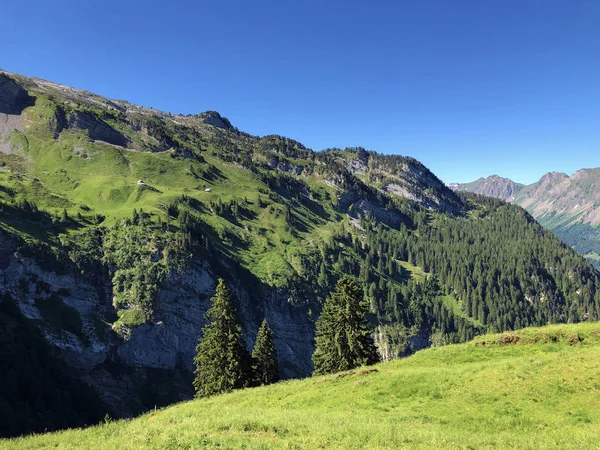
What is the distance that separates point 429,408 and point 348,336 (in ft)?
101

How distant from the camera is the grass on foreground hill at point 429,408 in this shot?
15562 millimetres

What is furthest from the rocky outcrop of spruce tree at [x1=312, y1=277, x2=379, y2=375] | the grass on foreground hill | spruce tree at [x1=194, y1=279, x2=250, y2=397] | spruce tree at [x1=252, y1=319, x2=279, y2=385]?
the grass on foreground hill

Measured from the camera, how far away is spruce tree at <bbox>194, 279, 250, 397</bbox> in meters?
49.5

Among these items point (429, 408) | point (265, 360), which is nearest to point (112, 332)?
point (265, 360)

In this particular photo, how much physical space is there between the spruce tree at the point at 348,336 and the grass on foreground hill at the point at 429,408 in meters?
17.8

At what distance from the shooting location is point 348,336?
2122 inches

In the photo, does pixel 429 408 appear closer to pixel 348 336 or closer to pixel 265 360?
pixel 348 336

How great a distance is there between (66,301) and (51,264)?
14.1 metres

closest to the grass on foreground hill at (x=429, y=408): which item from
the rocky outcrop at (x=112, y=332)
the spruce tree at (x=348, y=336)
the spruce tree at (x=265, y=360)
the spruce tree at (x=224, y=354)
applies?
the spruce tree at (x=224, y=354)

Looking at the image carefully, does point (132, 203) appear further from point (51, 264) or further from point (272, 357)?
point (272, 357)

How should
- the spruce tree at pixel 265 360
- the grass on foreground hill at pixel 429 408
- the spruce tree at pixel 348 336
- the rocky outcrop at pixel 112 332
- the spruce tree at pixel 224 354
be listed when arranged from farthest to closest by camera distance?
1. the rocky outcrop at pixel 112 332
2. the spruce tree at pixel 265 360
3. the spruce tree at pixel 348 336
4. the spruce tree at pixel 224 354
5. the grass on foreground hill at pixel 429 408

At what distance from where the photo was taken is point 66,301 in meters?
110

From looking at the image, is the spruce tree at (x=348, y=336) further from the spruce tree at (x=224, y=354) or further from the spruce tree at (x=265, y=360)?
the spruce tree at (x=224, y=354)

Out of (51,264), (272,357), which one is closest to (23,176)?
(51,264)
